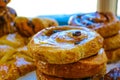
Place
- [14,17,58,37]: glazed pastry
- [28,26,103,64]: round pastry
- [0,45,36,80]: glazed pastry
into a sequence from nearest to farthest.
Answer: [28,26,103,64]: round pastry → [0,45,36,80]: glazed pastry → [14,17,58,37]: glazed pastry

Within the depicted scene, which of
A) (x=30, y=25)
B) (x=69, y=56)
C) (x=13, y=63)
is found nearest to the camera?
(x=69, y=56)

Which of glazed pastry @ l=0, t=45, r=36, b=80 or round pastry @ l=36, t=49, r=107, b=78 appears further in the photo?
glazed pastry @ l=0, t=45, r=36, b=80

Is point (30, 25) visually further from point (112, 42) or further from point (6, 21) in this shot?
point (112, 42)

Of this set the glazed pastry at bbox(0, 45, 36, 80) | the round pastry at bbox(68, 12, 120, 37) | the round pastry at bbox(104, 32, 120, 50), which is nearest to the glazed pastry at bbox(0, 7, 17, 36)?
the glazed pastry at bbox(0, 45, 36, 80)

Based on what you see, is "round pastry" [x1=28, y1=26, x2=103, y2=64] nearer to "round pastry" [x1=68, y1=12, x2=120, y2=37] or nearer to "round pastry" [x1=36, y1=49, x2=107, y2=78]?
"round pastry" [x1=36, y1=49, x2=107, y2=78]

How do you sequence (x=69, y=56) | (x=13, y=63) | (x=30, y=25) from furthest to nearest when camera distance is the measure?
(x=30, y=25) < (x=13, y=63) < (x=69, y=56)

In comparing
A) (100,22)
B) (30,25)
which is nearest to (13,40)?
(30,25)

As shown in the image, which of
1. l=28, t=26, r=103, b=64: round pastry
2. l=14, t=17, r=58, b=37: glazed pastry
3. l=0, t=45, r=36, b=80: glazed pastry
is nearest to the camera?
l=28, t=26, r=103, b=64: round pastry

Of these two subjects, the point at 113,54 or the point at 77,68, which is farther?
the point at 113,54
